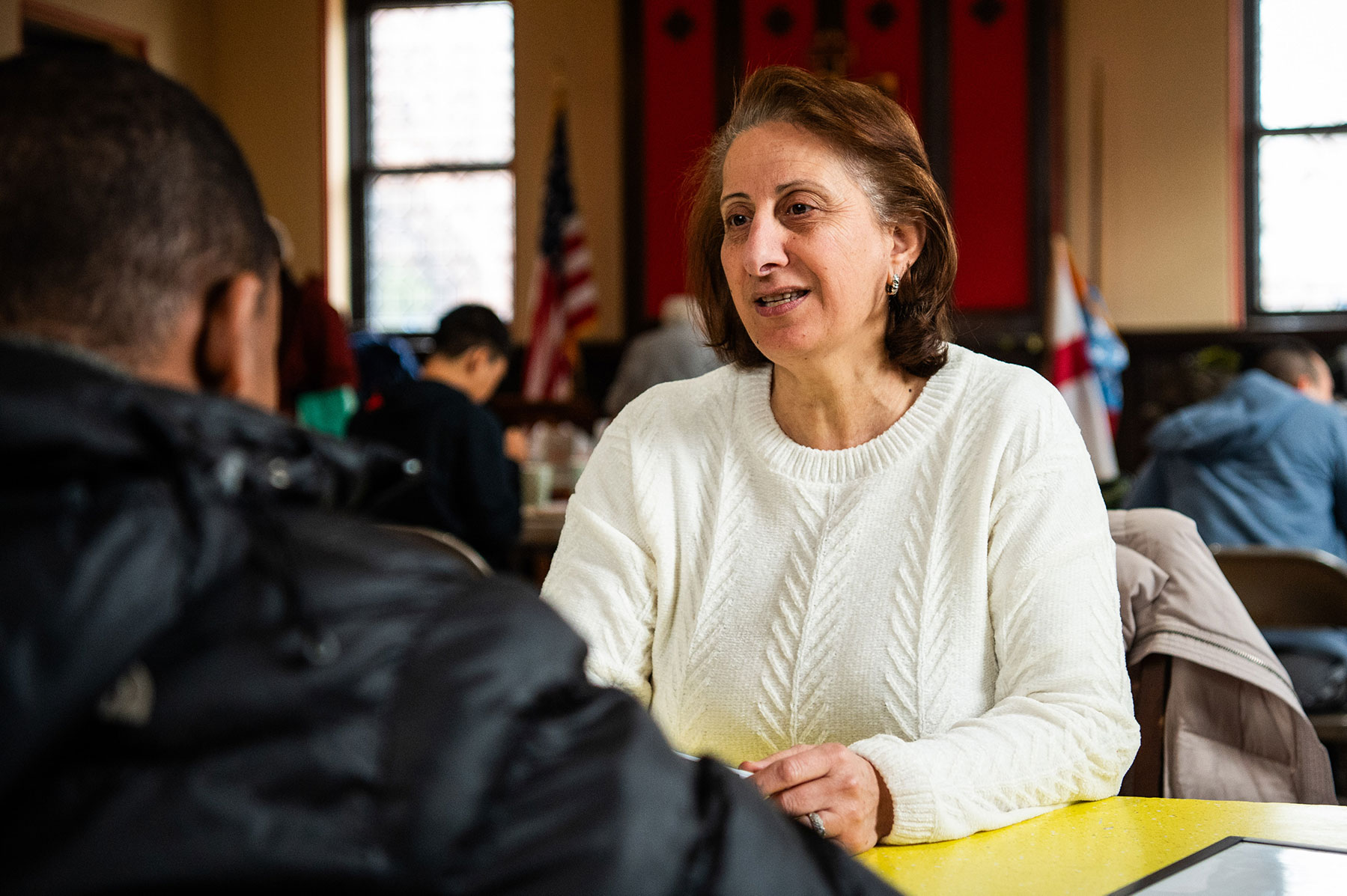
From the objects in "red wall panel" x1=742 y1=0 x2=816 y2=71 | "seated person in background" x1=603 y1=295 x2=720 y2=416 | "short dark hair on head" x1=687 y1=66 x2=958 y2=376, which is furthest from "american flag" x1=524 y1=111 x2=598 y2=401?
"short dark hair on head" x1=687 y1=66 x2=958 y2=376

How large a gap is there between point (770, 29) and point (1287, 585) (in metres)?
5.91

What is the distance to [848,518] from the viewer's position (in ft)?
4.95

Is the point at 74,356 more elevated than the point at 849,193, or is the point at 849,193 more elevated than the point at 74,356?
the point at 849,193

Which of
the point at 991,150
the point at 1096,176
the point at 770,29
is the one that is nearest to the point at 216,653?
the point at 991,150

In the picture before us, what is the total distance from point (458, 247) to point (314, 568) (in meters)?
7.78

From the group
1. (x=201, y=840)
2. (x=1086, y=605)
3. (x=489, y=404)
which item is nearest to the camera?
(x=201, y=840)

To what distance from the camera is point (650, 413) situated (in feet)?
5.55

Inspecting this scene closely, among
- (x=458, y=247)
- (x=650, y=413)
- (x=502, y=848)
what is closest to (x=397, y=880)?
(x=502, y=848)

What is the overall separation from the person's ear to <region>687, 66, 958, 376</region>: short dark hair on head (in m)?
1.03

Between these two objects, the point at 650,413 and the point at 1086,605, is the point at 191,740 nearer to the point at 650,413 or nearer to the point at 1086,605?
the point at 1086,605

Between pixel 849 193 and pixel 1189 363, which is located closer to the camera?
pixel 849 193

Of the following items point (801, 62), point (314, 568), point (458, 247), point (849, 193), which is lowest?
point (314, 568)

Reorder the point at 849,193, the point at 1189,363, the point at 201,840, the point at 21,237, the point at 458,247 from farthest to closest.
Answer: the point at 458,247
the point at 1189,363
the point at 849,193
the point at 21,237
the point at 201,840

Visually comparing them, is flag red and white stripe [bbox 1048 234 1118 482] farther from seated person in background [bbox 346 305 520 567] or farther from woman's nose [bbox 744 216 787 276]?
woman's nose [bbox 744 216 787 276]
